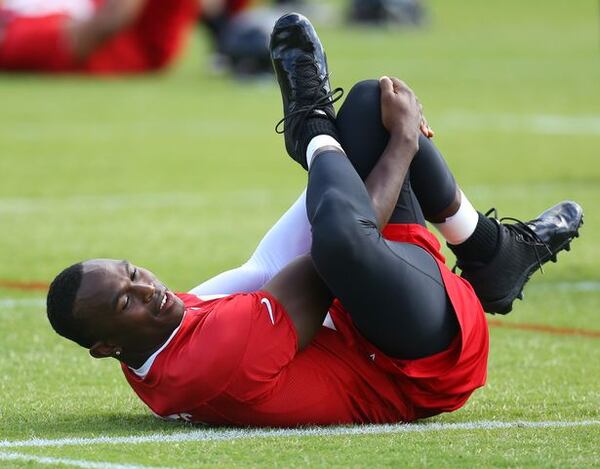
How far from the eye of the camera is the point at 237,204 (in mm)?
10297

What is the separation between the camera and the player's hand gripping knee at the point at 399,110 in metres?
4.88

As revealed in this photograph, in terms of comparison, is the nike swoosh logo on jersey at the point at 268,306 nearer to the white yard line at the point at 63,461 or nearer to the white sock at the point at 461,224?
the white yard line at the point at 63,461

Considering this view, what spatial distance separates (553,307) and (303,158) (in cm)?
239

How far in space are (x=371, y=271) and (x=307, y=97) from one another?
40.2 inches

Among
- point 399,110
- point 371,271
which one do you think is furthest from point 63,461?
point 399,110

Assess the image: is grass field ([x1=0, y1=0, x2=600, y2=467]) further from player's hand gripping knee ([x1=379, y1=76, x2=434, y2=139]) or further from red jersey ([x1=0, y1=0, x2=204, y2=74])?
player's hand gripping knee ([x1=379, y1=76, x2=434, y2=139])

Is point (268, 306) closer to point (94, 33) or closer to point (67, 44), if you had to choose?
point (94, 33)

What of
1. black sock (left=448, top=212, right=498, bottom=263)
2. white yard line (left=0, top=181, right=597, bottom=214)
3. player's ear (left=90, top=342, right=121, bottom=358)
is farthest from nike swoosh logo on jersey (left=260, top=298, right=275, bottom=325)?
white yard line (left=0, top=181, right=597, bottom=214)

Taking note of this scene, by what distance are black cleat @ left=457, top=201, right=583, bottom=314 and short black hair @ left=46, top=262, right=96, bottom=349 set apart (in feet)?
5.15

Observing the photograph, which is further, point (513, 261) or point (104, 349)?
point (513, 261)

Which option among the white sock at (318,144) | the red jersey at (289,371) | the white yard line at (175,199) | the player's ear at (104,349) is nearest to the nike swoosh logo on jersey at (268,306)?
the red jersey at (289,371)

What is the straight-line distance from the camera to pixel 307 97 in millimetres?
5211

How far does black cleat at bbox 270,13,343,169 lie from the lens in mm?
5066

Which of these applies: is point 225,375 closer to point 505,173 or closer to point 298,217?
point 298,217
